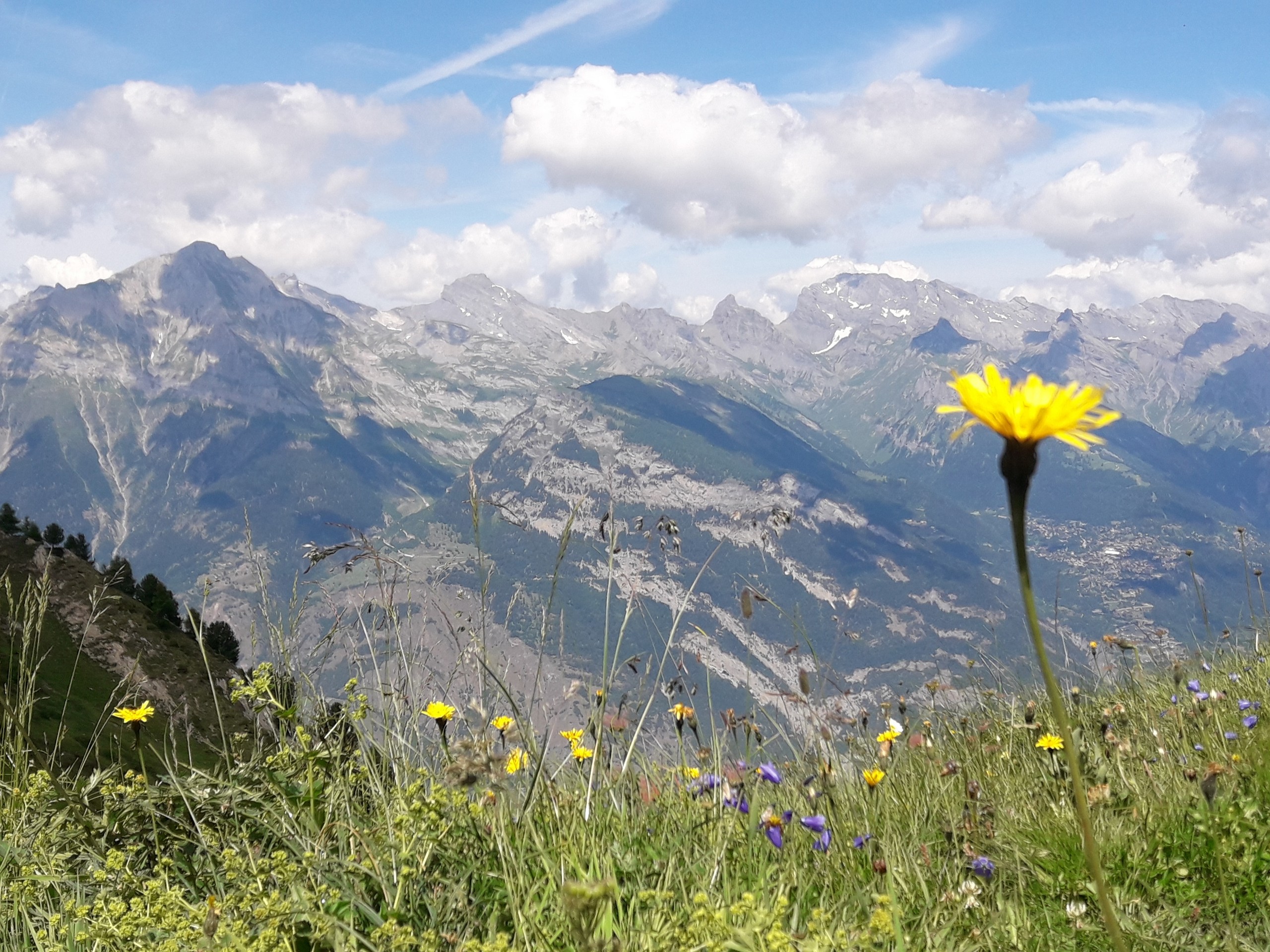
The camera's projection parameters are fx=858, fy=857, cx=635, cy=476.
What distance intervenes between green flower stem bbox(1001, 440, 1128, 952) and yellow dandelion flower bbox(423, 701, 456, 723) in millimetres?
3040

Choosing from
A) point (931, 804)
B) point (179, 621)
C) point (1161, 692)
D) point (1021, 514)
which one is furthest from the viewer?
point (179, 621)

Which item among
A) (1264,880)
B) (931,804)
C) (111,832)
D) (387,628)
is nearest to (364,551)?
(387,628)

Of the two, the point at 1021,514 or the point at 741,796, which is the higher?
the point at 1021,514

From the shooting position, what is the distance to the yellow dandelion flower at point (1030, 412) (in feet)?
4.53

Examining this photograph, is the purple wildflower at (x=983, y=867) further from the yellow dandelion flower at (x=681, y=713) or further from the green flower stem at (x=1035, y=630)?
the green flower stem at (x=1035, y=630)

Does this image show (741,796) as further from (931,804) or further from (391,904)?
(391,904)

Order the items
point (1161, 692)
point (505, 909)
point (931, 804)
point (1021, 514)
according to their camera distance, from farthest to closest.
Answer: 1. point (1161, 692)
2. point (931, 804)
3. point (505, 909)
4. point (1021, 514)

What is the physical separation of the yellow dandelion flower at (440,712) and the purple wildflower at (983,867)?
91.1 inches

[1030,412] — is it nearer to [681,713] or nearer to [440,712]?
[440,712]

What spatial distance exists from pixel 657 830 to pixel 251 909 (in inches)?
69.8

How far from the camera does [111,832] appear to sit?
13.7 ft

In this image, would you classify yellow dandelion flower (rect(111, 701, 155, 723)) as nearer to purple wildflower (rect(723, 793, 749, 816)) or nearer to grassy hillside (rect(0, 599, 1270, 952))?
grassy hillside (rect(0, 599, 1270, 952))

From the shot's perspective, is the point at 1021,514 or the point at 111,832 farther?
the point at 111,832

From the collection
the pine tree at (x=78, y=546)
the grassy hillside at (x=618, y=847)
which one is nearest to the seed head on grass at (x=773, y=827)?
the grassy hillside at (x=618, y=847)
